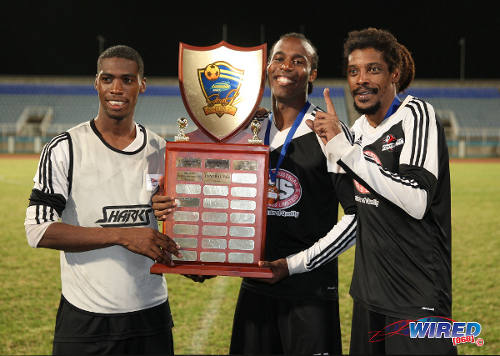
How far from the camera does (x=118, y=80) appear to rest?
7.09 ft

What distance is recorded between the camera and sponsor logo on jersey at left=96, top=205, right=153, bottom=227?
2.17 m

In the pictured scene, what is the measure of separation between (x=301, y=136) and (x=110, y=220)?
0.97 metres

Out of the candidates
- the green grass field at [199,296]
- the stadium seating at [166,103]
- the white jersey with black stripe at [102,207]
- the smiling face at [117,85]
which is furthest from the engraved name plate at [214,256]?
the stadium seating at [166,103]

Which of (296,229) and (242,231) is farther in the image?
(296,229)

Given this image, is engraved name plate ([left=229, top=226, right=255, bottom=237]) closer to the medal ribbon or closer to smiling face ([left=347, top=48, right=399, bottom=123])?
the medal ribbon

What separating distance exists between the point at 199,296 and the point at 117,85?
3.15 metres

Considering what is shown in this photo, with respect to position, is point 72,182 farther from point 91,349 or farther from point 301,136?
point 301,136

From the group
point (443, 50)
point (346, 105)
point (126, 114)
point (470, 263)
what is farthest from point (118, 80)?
point (443, 50)

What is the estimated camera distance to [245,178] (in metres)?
2.11

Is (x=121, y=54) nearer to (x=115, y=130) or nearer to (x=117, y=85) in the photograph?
(x=117, y=85)

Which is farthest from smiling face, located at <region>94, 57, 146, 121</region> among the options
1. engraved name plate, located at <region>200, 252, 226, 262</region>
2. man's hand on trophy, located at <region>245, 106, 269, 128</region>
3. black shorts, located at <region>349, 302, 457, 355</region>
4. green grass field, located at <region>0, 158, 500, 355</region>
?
green grass field, located at <region>0, 158, 500, 355</region>

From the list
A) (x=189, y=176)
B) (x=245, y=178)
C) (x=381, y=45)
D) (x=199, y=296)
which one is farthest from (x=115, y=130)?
(x=199, y=296)

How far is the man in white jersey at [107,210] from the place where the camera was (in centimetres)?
214

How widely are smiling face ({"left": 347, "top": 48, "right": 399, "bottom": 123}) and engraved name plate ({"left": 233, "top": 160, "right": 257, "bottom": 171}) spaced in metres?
0.55
